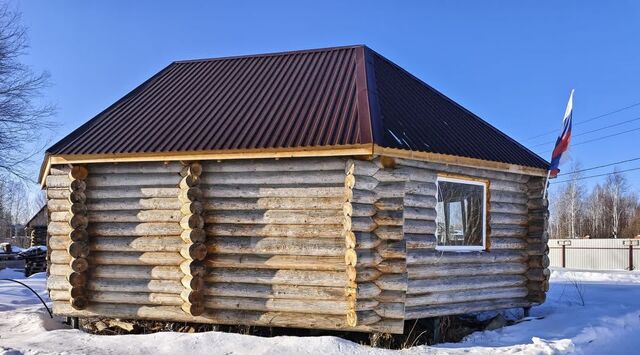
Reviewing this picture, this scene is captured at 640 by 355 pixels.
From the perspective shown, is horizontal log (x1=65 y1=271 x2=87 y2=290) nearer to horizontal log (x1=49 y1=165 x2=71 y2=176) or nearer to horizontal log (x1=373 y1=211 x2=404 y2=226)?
horizontal log (x1=49 y1=165 x2=71 y2=176)

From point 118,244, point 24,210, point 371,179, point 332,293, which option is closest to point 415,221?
point 371,179

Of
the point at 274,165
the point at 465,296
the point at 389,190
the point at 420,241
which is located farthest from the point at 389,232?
the point at 465,296

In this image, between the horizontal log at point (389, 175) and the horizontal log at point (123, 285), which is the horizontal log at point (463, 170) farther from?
the horizontal log at point (123, 285)

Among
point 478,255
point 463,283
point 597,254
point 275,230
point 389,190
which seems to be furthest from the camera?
point 597,254

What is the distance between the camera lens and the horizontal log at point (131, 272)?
29.2ft

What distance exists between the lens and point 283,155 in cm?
816

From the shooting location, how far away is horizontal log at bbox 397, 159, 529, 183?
8.64 m

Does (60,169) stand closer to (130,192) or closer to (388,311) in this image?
(130,192)

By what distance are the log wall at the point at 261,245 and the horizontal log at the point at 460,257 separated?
0.08 feet

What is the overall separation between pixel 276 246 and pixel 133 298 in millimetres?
2701

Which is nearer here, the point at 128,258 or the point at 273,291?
the point at 273,291

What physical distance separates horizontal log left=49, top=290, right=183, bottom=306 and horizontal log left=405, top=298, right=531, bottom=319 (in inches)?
148

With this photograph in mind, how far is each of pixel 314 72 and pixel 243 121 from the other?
2427 millimetres

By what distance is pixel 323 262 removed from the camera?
8.26 metres
